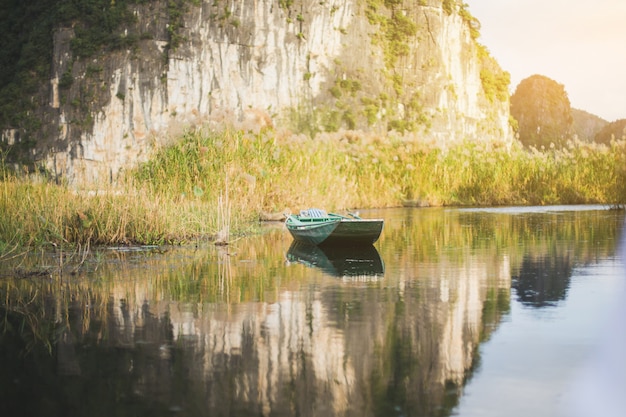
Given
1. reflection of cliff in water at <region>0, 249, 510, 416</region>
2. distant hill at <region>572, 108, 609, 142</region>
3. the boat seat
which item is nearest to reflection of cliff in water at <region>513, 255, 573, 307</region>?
reflection of cliff in water at <region>0, 249, 510, 416</region>

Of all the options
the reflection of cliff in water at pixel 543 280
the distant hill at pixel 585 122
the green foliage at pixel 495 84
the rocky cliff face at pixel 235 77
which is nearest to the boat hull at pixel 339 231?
the reflection of cliff in water at pixel 543 280

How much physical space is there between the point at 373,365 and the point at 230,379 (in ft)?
2.95

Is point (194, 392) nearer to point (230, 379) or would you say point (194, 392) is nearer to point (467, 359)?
point (230, 379)

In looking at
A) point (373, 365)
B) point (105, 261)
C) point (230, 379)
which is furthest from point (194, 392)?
point (105, 261)

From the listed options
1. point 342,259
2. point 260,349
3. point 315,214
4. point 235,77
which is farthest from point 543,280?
point 235,77

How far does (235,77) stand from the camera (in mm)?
76188

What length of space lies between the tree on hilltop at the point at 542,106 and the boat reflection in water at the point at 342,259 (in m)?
130

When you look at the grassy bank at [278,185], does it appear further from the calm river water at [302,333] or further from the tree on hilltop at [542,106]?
the tree on hilltop at [542,106]

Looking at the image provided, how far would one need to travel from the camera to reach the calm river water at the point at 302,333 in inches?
186

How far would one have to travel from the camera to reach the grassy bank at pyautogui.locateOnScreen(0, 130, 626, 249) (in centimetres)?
1314

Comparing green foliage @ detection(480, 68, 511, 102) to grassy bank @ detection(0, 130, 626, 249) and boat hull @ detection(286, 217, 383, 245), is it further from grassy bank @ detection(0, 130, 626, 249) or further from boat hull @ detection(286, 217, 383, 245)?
boat hull @ detection(286, 217, 383, 245)

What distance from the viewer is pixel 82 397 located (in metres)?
4.83

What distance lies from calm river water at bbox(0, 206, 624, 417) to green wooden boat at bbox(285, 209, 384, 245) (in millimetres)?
569

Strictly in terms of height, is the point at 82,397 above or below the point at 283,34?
below
